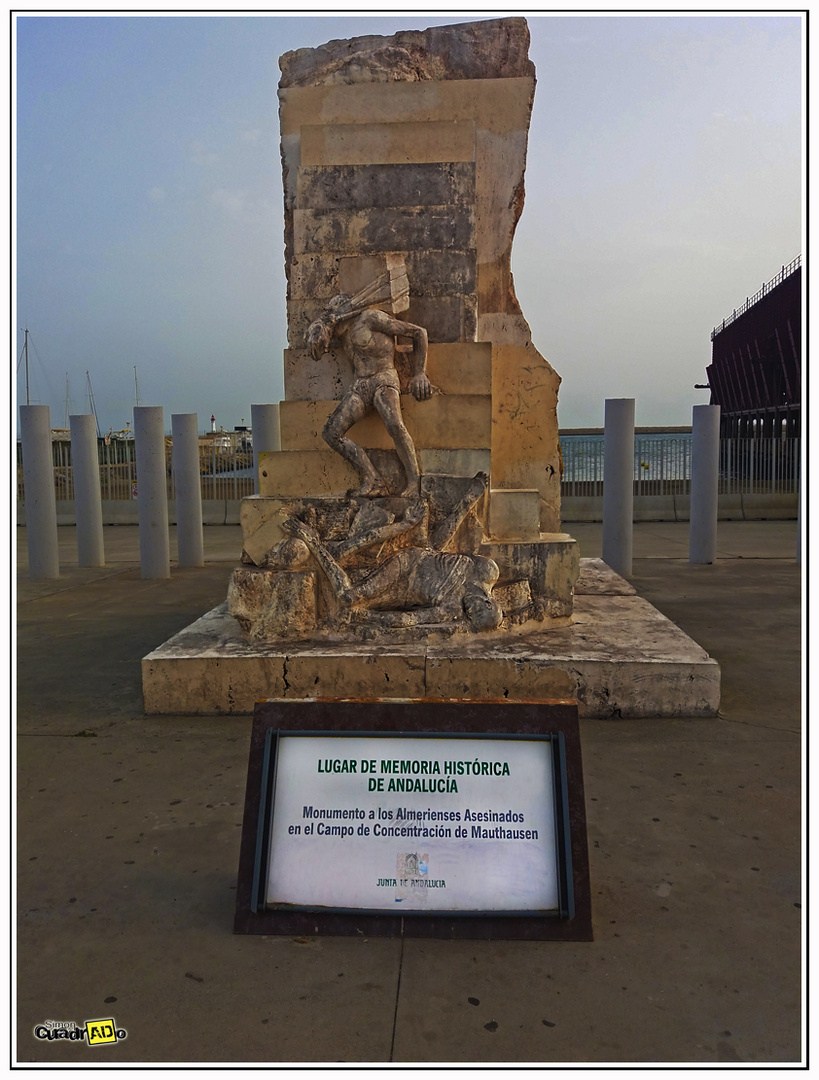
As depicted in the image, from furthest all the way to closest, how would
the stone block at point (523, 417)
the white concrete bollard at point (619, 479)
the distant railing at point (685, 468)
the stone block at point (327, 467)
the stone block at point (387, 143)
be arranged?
1. the distant railing at point (685, 468)
2. the white concrete bollard at point (619, 479)
3. the stone block at point (523, 417)
4. the stone block at point (387, 143)
5. the stone block at point (327, 467)

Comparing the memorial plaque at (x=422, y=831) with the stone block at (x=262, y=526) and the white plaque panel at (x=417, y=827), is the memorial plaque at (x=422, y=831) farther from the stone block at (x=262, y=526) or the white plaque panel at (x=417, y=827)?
the stone block at (x=262, y=526)

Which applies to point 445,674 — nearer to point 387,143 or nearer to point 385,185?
point 385,185

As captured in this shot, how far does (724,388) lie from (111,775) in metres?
47.2

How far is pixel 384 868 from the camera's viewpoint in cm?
244

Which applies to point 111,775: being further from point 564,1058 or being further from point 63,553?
point 63,553

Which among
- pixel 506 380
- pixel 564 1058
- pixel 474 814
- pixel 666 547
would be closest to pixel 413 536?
pixel 506 380

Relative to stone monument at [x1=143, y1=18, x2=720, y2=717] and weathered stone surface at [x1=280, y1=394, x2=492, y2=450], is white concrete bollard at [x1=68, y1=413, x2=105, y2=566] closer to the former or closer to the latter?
stone monument at [x1=143, y1=18, x2=720, y2=717]

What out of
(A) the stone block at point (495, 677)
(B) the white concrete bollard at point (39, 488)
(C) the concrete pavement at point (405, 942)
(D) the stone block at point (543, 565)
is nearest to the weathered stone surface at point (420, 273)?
(D) the stone block at point (543, 565)

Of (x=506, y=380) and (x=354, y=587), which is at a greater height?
(x=506, y=380)

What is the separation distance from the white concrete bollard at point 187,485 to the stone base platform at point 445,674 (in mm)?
6285

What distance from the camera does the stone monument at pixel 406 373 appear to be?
200 inches

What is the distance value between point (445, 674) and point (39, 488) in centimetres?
746
